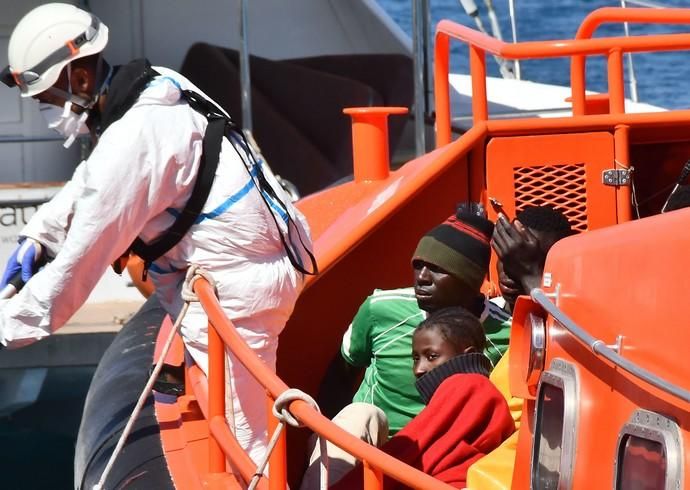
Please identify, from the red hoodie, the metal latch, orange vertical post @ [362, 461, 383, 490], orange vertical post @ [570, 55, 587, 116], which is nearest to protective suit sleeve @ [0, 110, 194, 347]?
the red hoodie

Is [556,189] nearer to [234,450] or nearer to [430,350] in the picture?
[430,350]

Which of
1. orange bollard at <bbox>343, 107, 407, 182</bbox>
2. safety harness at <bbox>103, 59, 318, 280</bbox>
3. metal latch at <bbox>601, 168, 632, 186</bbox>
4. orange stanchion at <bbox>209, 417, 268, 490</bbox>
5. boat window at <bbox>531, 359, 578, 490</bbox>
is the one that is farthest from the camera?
orange bollard at <bbox>343, 107, 407, 182</bbox>

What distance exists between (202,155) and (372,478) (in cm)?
131

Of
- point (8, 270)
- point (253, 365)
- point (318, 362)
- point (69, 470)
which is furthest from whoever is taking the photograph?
point (69, 470)

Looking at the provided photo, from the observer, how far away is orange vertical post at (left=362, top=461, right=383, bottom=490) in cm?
258

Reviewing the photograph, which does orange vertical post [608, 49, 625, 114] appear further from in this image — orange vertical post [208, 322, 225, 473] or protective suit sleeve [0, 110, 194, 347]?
orange vertical post [208, 322, 225, 473]

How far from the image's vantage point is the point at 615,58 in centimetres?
513

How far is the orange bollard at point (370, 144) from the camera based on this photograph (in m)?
5.76

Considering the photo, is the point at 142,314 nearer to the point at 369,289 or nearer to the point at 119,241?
the point at 369,289

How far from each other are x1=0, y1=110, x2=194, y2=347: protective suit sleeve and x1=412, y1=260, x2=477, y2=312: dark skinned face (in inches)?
35.7

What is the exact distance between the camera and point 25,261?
3.75 m

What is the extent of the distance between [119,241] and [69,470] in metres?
4.60

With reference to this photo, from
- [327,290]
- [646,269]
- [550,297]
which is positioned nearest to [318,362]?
[327,290]

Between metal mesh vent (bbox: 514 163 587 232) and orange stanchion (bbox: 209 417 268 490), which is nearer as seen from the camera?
orange stanchion (bbox: 209 417 268 490)
